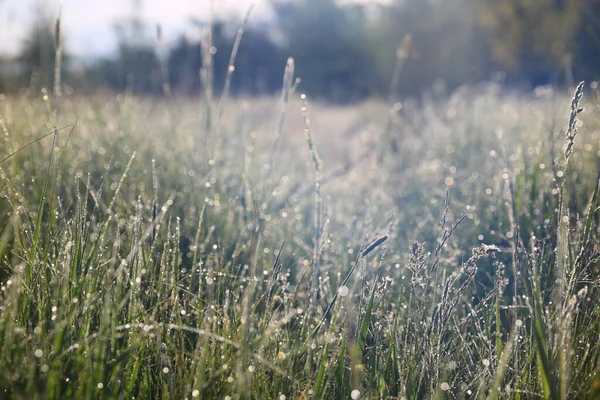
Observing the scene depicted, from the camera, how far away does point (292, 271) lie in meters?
1.91

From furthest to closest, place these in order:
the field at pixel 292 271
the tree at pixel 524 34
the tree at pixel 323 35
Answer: the tree at pixel 323 35, the tree at pixel 524 34, the field at pixel 292 271

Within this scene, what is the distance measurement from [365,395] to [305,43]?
19.1 m

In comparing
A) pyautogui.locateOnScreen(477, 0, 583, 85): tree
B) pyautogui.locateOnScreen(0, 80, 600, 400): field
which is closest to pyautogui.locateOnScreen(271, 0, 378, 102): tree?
pyautogui.locateOnScreen(477, 0, 583, 85): tree

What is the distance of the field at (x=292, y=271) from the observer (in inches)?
42.4

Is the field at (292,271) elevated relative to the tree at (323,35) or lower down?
lower down

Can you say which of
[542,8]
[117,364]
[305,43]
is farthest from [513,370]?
[305,43]

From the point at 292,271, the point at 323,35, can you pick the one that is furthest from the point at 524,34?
the point at 292,271

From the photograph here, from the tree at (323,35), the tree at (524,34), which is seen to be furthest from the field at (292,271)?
the tree at (323,35)

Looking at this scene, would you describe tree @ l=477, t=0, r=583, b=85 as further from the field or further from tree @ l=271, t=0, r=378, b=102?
the field

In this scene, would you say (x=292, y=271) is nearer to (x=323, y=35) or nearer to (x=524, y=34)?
(x=524, y=34)

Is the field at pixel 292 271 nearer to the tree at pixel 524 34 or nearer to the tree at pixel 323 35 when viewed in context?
the tree at pixel 524 34

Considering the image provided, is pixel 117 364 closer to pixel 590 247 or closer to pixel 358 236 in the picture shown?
pixel 358 236

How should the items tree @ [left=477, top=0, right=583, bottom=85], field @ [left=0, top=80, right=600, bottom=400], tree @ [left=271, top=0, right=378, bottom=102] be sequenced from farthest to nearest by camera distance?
1. tree @ [left=271, top=0, right=378, bottom=102]
2. tree @ [left=477, top=0, right=583, bottom=85]
3. field @ [left=0, top=80, right=600, bottom=400]

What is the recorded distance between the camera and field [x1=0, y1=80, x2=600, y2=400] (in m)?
1.08
